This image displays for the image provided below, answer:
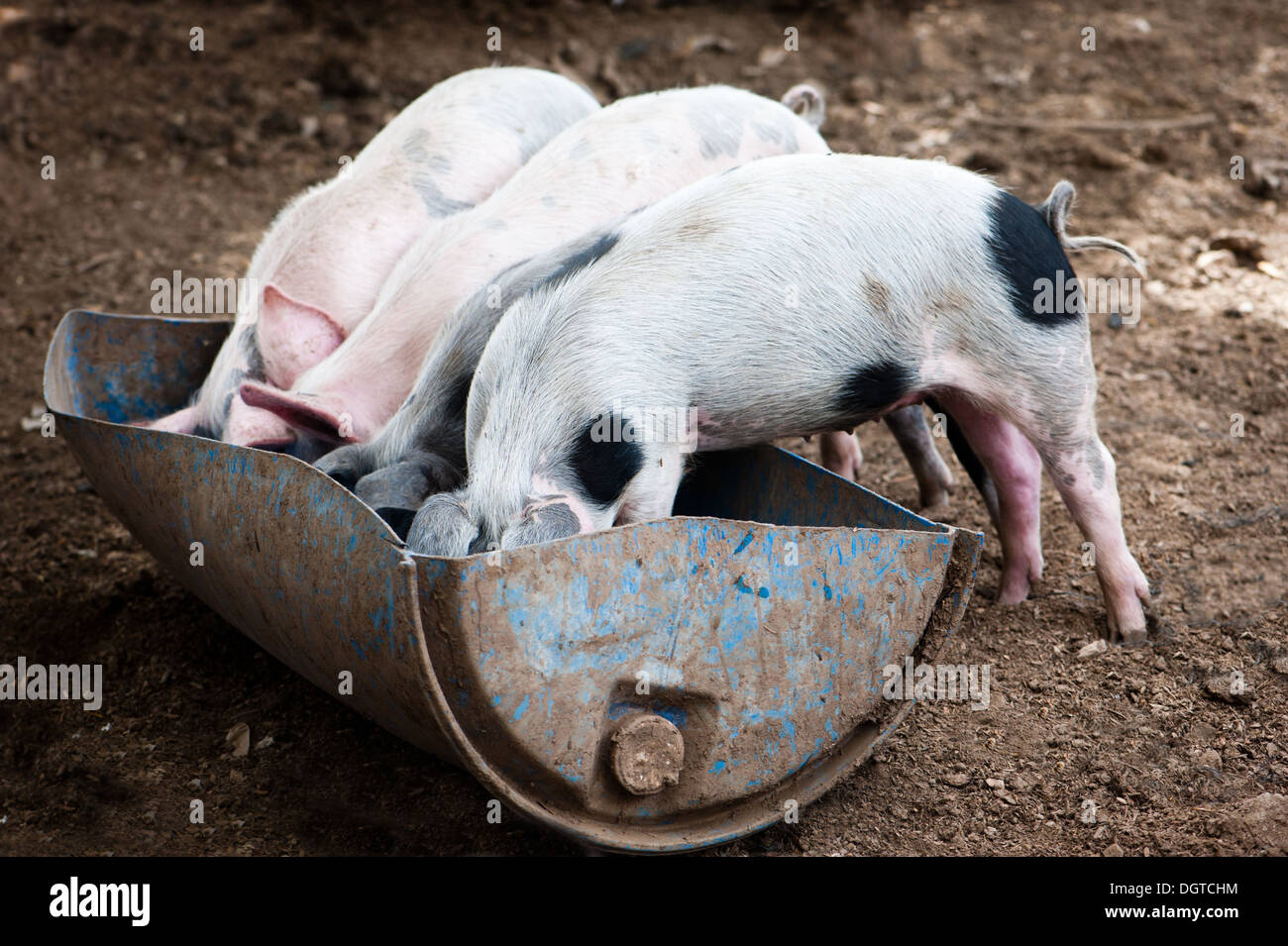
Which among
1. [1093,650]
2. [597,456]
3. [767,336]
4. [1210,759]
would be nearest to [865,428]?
[1093,650]

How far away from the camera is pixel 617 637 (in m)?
2.06

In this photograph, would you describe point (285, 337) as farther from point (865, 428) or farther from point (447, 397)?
point (865, 428)

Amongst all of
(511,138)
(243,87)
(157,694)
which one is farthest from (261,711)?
(243,87)

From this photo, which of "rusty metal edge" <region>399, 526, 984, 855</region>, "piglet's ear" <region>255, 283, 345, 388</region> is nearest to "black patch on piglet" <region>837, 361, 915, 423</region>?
"rusty metal edge" <region>399, 526, 984, 855</region>

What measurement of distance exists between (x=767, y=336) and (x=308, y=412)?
102 cm

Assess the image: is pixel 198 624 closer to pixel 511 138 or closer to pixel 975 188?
pixel 511 138

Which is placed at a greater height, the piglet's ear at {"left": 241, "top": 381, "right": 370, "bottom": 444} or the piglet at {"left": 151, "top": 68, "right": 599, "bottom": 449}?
the piglet at {"left": 151, "top": 68, "right": 599, "bottom": 449}

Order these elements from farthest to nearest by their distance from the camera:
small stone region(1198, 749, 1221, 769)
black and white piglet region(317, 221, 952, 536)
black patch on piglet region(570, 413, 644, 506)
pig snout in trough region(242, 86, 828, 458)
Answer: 1. pig snout in trough region(242, 86, 828, 458)
2. black and white piglet region(317, 221, 952, 536)
3. small stone region(1198, 749, 1221, 769)
4. black patch on piglet region(570, 413, 644, 506)

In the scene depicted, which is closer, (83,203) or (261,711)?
(261,711)

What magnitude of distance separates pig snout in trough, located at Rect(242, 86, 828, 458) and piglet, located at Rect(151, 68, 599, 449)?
0.14 metres

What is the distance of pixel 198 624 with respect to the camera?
3.31 metres

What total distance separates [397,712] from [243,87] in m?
5.00

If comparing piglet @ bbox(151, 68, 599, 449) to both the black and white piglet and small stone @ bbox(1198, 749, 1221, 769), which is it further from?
small stone @ bbox(1198, 749, 1221, 769)

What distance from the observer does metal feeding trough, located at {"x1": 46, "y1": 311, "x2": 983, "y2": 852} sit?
1.98 metres
